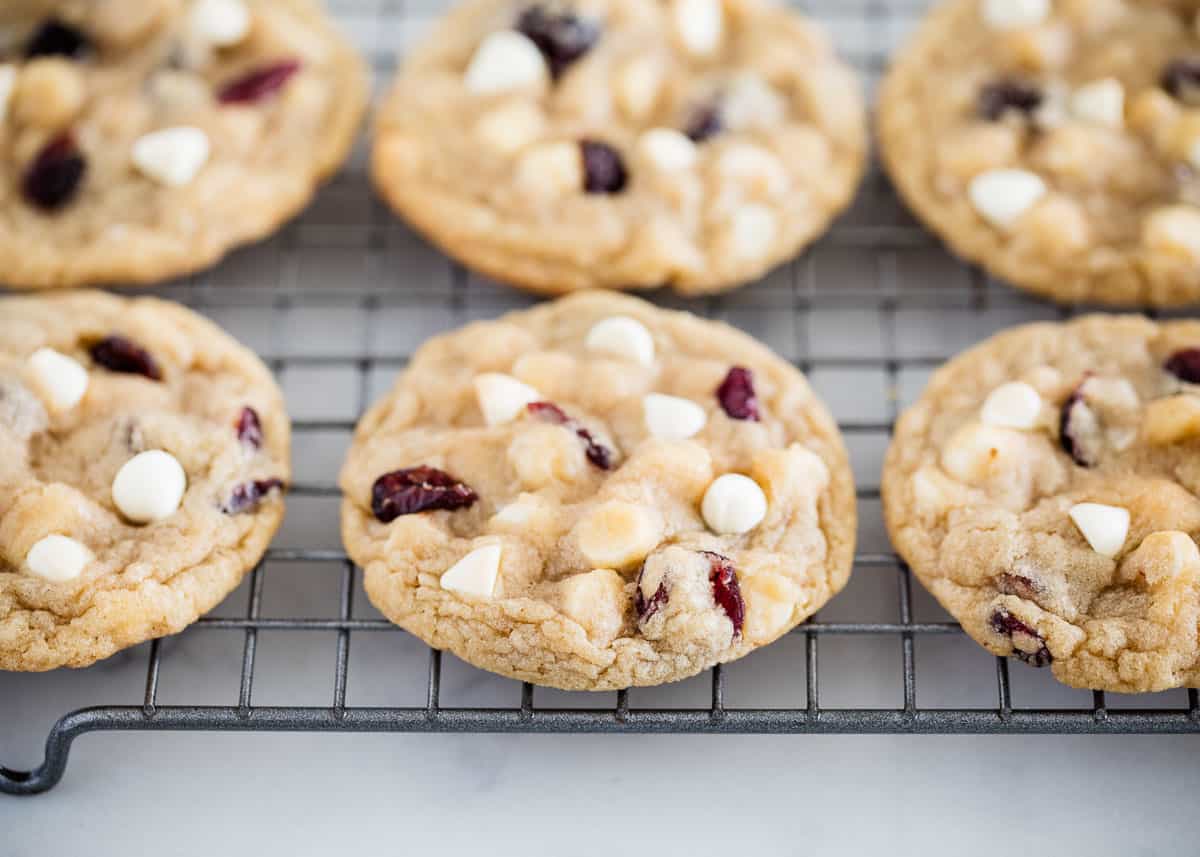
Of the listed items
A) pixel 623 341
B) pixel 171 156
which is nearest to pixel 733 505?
pixel 623 341

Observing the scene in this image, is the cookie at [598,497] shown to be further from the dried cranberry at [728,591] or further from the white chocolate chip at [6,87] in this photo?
the white chocolate chip at [6,87]

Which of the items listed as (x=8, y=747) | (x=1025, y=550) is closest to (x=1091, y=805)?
(x=1025, y=550)

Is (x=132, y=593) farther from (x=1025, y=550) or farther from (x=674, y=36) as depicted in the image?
(x=674, y=36)

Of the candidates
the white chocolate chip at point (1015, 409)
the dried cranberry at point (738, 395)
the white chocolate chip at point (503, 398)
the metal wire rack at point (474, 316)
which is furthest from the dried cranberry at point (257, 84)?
the white chocolate chip at point (1015, 409)

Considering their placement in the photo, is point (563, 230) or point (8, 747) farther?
point (563, 230)

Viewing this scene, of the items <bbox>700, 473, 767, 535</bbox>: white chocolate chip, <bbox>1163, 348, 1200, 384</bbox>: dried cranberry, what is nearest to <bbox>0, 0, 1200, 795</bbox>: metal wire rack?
<bbox>700, 473, 767, 535</bbox>: white chocolate chip

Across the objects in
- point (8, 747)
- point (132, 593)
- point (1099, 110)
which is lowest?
point (8, 747)
